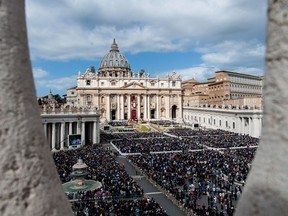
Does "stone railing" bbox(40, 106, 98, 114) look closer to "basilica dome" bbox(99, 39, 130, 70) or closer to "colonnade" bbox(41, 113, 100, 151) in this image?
"colonnade" bbox(41, 113, 100, 151)

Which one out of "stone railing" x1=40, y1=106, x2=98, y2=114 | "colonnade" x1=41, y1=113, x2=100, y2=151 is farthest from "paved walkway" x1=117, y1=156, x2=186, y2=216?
"stone railing" x1=40, y1=106, x2=98, y2=114

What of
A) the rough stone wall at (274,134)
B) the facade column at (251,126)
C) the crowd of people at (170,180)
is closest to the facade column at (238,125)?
the facade column at (251,126)

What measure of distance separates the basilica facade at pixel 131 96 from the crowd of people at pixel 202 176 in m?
69.3

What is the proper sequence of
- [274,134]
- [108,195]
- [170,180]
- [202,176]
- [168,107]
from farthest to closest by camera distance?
[168,107], [202,176], [170,180], [108,195], [274,134]

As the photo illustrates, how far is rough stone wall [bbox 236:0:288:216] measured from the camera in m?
2.27

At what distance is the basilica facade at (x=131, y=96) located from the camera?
102312 millimetres

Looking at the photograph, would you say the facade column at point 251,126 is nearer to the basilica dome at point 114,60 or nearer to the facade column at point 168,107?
the facade column at point 168,107

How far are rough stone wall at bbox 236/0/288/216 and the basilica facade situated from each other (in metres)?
98.9

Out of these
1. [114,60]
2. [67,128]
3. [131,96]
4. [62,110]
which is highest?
[114,60]

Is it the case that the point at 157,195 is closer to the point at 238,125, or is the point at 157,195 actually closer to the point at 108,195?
the point at 108,195

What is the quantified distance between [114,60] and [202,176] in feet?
382

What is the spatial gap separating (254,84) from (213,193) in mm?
96544

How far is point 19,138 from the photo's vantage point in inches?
114

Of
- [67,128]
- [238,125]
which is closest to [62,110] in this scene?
[67,128]
